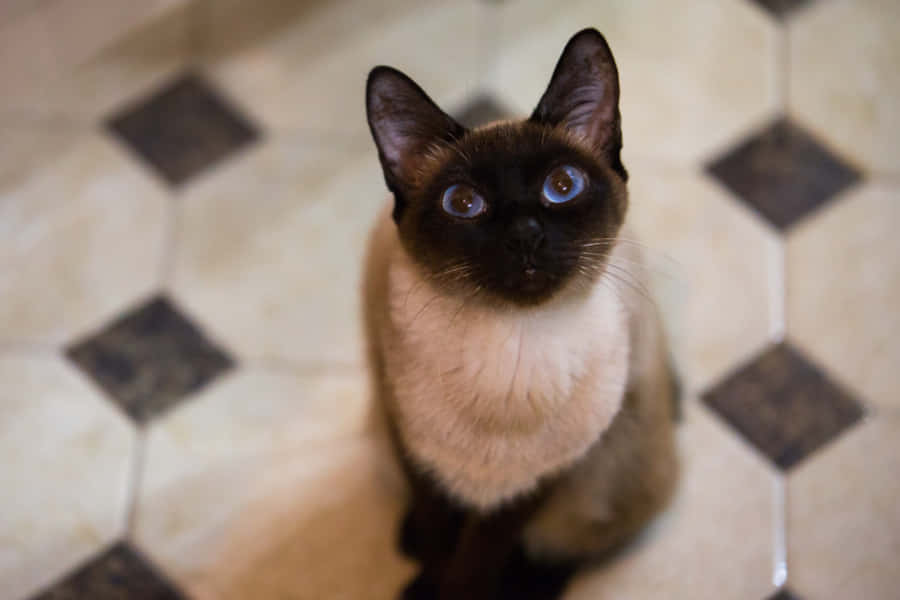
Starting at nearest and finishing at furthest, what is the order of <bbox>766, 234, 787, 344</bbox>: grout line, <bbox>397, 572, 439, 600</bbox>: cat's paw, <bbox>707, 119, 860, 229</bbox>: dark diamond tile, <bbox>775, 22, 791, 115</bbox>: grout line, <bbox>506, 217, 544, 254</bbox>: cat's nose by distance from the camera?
<bbox>506, 217, 544, 254</bbox>: cat's nose → <bbox>397, 572, 439, 600</bbox>: cat's paw → <bbox>766, 234, 787, 344</bbox>: grout line → <bbox>707, 119, 860, 229</bbox>: dark diamond tile → <bbox>775, 22, 791, 115</bbox>: grout line

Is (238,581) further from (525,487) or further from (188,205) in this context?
(188,205)

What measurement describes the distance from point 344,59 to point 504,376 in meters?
1.06

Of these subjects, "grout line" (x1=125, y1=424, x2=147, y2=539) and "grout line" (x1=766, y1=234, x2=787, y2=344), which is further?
"grout line" (x1=766, y1=234, x2=787, y2=344)

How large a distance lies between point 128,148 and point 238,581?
0.86m

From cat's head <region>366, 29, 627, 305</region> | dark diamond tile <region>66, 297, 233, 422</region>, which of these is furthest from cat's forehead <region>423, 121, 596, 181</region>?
dark diamond tile <region>66, 297, 233, 422</region>

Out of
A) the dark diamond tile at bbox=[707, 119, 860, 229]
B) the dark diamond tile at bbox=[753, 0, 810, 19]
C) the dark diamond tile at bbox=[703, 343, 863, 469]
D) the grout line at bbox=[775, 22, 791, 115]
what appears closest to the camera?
the dark diamond tile at bbox=[703, 343, 863, 469]

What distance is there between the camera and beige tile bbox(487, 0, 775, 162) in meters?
1.82

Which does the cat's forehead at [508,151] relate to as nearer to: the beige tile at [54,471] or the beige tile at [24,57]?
the beige tile at [54,471]

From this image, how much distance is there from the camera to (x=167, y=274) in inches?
65.2

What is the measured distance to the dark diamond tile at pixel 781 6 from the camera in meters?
1.96

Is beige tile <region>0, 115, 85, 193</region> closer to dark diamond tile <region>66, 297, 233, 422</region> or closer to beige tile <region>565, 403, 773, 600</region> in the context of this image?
dark diamond tile <region>66, 297, 233, 422</region>

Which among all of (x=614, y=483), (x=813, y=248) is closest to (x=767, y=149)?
(x=813, y=248)

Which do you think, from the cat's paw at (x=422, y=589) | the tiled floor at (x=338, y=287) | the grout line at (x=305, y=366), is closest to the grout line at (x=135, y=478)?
the tiled floor at (x=338, y=287)

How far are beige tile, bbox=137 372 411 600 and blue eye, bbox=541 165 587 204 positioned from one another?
0.67 metres
